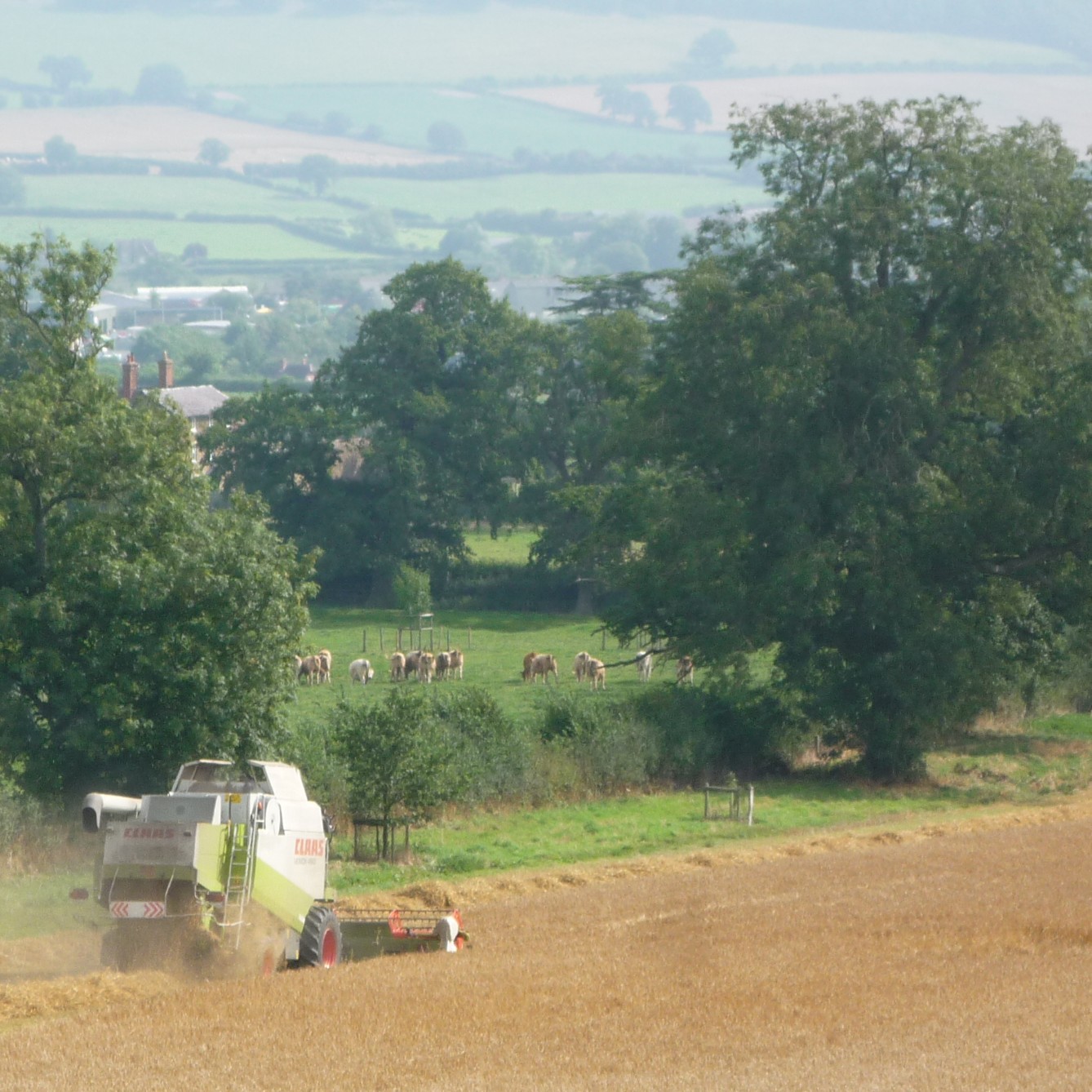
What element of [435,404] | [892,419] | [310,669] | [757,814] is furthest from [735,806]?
[435,404]

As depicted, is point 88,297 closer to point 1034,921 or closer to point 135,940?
point 135,940

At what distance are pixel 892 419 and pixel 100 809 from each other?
26400 millimetres

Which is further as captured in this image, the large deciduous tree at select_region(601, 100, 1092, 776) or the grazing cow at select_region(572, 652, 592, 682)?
the grazing cow at select_region(572, 652, 592, 682)

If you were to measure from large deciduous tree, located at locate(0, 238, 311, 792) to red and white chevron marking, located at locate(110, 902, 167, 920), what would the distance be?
8.60 metres

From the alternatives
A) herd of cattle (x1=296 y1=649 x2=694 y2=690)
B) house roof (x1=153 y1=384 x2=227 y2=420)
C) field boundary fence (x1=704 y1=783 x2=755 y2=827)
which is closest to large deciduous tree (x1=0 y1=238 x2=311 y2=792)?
field boundary fence (x1=704 y1=783 x2=755 y2=827)

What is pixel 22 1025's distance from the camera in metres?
16.8

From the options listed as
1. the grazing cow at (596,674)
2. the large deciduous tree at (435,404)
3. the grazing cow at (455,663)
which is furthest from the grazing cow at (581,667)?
the large deciduous tree at (435,404)

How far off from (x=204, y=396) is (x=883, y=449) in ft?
331

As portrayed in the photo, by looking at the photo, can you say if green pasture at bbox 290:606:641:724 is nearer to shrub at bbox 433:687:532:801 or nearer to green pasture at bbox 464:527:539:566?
shrub at bbox 433:687:532:801

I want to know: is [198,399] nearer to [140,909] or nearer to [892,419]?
[892,419]

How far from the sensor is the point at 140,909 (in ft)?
57.3

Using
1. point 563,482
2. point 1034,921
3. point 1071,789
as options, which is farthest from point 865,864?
point 563,482

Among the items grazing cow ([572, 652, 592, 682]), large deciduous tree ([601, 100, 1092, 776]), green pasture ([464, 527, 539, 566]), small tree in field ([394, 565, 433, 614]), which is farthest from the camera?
green pasture ([464, 527, 539, 566])

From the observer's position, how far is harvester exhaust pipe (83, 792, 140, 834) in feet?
58.6
